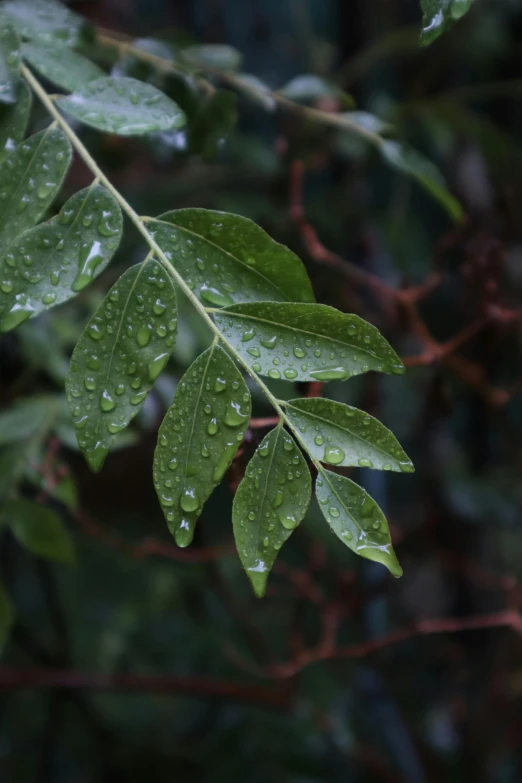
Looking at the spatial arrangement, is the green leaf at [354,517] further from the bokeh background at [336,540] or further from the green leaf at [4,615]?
the bokeh background at [336,540]

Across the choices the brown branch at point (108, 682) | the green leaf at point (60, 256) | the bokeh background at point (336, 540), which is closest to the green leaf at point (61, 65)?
the green leaf at point (60, 256)

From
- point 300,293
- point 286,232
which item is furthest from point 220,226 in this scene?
point 286,232

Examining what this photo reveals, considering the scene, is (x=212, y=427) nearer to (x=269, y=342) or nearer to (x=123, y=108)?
(x=269, y=342)

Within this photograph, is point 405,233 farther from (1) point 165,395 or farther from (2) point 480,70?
(1) point 165,395

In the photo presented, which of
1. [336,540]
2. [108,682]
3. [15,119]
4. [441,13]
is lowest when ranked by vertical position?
[108,682]

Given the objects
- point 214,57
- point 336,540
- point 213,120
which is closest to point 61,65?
point 213,120
